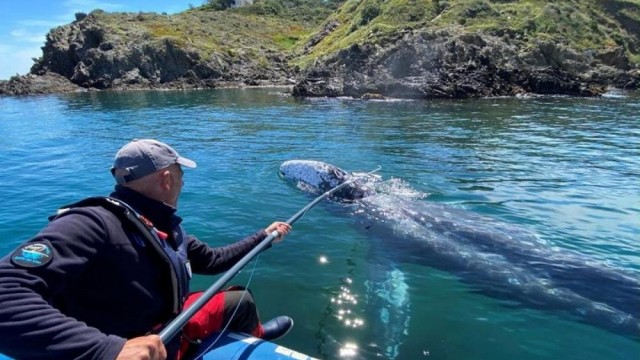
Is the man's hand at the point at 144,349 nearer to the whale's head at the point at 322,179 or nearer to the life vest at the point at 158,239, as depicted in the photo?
the life vest at the point at 158,239

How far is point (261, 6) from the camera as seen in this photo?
520ft

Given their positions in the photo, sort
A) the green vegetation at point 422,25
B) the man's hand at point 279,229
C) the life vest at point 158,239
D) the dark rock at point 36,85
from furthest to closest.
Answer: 1. the dark rock at point 36,85
2. the green vegetation at point 422,25
3. the man's hand at point 279,229
4. the life vest at point 158,239

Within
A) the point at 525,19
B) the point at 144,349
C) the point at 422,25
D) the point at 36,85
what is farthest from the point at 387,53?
the point at 144,349

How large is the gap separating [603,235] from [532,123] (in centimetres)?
2099

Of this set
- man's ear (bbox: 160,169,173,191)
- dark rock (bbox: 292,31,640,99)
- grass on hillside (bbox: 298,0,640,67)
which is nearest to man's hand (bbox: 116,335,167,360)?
man's ear (bbox: 160,169,173,191)

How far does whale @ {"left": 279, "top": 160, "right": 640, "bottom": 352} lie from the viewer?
7.80m

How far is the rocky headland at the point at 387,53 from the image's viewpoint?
2058 inches

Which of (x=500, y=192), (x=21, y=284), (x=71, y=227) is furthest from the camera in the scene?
(x=500, y=192)

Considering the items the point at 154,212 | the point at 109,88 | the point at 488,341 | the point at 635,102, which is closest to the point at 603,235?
the point at 488,341

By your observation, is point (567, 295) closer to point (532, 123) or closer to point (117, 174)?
point (117, 174)

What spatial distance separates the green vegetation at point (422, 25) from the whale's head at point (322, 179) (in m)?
48.7

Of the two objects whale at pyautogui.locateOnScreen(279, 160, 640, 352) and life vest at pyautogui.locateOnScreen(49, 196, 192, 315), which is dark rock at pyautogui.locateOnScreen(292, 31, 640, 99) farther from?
life vest at pyautogui.locateOnScreen(49, 196, 192, 315)

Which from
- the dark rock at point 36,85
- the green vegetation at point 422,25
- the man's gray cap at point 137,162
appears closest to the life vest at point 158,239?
the man's gray cap at point 137,162

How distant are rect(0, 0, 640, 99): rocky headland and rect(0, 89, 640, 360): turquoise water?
16424 millimetres
